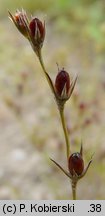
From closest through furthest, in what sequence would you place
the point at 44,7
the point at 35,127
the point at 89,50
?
the point at 35,127
the point at 89,50
the point at 44,7

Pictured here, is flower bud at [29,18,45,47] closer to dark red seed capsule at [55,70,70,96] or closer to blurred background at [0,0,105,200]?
dark red seed capsule at [55,70,70,96]

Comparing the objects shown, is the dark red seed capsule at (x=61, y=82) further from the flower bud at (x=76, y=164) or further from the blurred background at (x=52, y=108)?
the blurred background at (x=52, y=108)

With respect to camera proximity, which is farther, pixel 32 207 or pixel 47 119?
pixel 47 119

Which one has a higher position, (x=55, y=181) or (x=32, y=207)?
(x=32, y=207)

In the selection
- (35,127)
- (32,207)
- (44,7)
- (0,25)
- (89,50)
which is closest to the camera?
(32,207)

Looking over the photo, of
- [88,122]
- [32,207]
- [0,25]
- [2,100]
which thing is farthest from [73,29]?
[32,207]

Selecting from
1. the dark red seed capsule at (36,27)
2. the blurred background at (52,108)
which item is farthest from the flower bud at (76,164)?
the blurred background at (52,108)

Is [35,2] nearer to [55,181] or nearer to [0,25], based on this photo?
[0,25]
